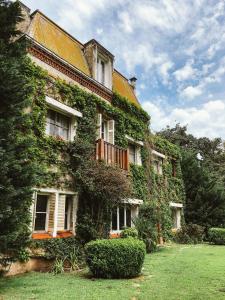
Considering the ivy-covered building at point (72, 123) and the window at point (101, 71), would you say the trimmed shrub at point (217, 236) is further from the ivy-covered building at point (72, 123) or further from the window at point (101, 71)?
the window at point (101, 71)

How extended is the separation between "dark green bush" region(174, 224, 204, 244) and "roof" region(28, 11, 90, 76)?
12413 mm

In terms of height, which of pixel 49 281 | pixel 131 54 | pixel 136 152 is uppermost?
pixel 131 54

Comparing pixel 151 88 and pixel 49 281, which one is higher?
pixel 151 88

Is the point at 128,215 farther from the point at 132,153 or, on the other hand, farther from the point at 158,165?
the point at 158,165

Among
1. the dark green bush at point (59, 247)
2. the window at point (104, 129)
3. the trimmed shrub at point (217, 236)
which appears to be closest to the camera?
the dark green bush at point (59, 247)

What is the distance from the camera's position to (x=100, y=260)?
8312 mm

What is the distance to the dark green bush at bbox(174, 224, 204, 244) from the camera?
19.2 meters

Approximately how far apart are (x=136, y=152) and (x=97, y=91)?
4830 millimetres

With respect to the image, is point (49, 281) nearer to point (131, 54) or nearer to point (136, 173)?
point (131, 54)

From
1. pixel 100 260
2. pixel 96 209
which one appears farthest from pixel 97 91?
pixel 100 260

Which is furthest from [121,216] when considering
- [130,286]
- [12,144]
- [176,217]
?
[12,144]

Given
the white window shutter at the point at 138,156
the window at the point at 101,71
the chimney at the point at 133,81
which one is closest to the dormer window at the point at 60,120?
the window at the point at 101,71

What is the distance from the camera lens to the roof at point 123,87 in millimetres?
17781

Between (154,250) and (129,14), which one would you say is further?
(154,250)
